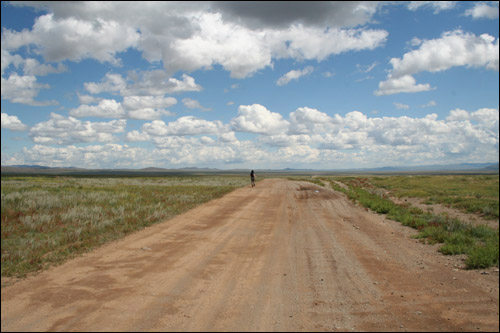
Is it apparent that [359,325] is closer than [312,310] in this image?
Yes

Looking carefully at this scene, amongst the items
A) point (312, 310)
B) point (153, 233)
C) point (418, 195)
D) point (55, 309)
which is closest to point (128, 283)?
point (55, 309)

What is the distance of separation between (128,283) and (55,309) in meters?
1.47

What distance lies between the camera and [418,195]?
101 ft

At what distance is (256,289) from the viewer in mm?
6328

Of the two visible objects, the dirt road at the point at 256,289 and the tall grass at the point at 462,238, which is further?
the tall grass at the point at 462,238

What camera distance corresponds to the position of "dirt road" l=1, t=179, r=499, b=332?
499 centimetres

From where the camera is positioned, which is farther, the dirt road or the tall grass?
the tall grass

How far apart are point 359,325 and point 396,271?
318cm

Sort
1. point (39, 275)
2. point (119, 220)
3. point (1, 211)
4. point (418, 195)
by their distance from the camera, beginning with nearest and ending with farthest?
point (39, 275) < point (119, 220) < point (1, 211) < point (418, 195)

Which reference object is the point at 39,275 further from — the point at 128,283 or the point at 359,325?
the point at 359,325

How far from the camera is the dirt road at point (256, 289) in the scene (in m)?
4.99

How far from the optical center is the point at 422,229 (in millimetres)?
12773

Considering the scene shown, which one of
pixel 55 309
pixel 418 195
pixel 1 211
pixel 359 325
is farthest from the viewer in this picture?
pixel 418 195

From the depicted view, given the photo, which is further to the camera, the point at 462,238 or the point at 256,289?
the point at 462,238
